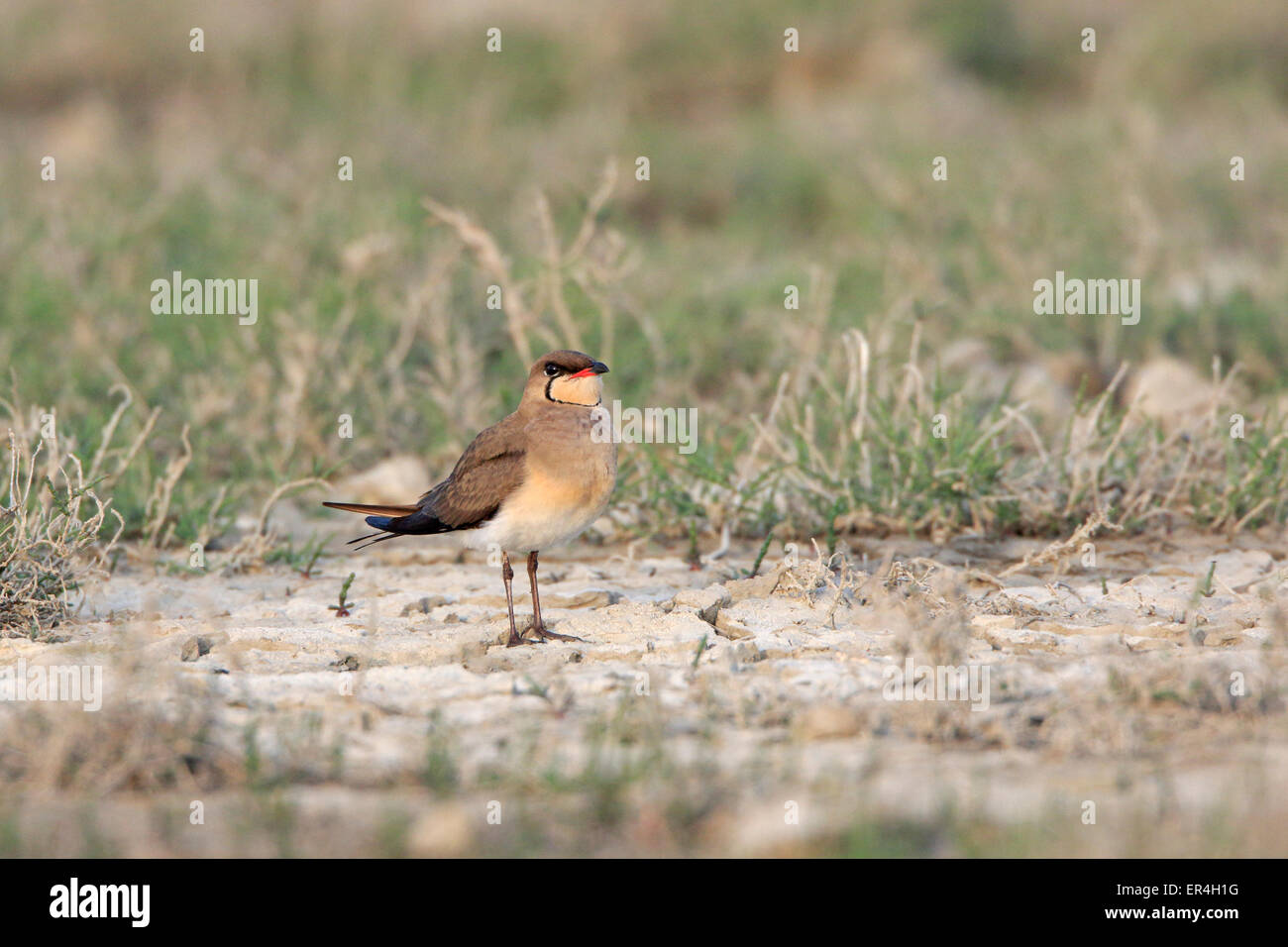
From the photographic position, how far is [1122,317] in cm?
688

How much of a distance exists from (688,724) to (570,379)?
4.20ft

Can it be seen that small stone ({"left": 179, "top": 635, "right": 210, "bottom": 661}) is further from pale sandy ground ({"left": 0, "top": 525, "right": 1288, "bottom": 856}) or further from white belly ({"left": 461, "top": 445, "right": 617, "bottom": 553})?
white belly ({"left": 461, "top": 445, "right": 617, "bottom": 553})

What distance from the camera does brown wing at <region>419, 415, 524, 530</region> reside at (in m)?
4.07

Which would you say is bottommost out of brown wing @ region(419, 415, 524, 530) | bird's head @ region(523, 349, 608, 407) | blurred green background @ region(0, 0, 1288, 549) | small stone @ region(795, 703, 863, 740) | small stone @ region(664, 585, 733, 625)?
small stone @ region(795, 703, 863, 740)

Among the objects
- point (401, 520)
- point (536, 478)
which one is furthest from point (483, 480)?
point (401, 520)

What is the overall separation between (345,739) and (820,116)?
9.19 m

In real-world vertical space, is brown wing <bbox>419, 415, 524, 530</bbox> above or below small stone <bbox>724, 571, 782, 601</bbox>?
above

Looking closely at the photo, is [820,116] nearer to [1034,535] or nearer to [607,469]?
[1034,535]

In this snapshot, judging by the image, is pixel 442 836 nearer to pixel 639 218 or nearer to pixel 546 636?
pixel 546 636

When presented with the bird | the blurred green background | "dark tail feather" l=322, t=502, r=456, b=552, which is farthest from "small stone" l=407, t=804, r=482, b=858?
the blurred green background

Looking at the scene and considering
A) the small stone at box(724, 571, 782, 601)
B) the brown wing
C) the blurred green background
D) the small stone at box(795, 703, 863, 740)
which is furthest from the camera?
the blurred green background

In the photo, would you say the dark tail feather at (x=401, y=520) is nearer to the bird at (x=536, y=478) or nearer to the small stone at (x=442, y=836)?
the bird at (x=536, y=478)

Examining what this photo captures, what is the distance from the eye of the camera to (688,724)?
3.29 meters

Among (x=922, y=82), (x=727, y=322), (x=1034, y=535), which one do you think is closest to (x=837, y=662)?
(x=1034, y=535)
